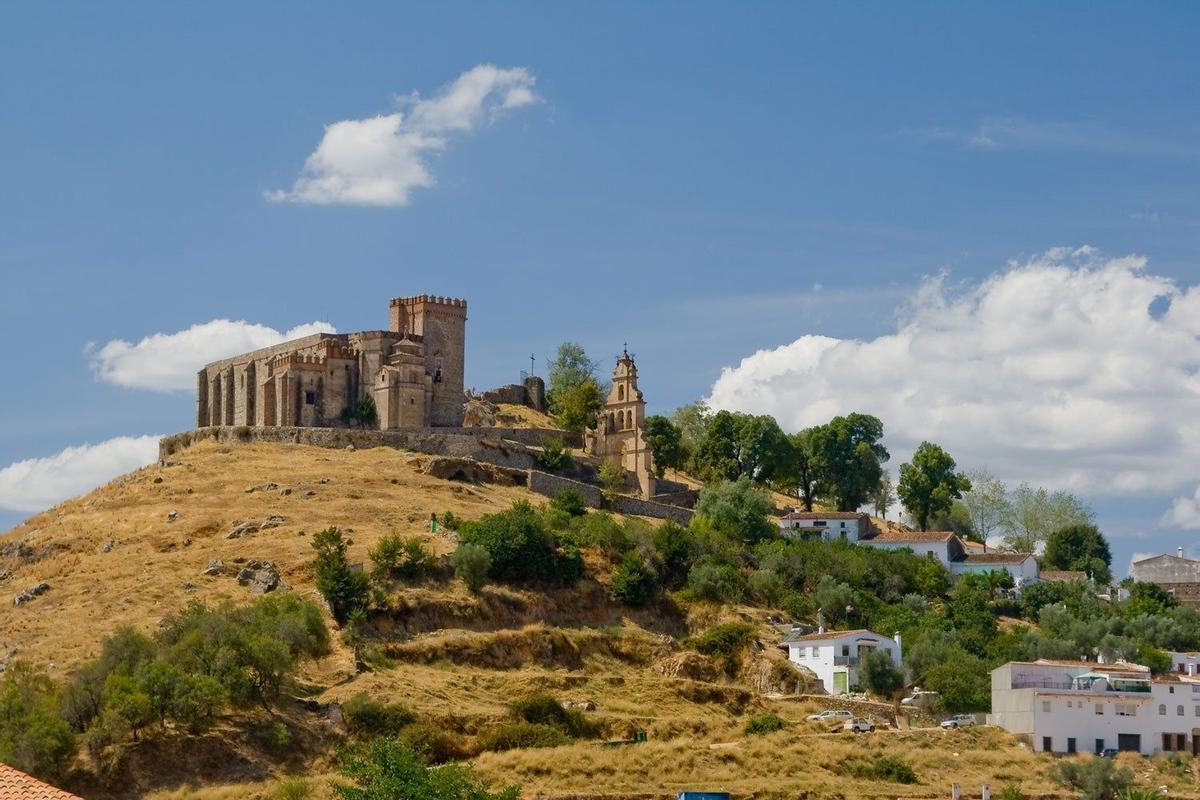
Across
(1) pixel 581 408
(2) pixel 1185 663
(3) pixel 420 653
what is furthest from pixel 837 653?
(1) pixel 581 408

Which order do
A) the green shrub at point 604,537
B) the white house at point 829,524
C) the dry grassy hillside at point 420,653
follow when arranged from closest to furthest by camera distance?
1. the dry grassy hillside at point 420,653
2. the green shrub at point 604,537
3. the white house at point 829,524

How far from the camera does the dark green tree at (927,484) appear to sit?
90000 mm

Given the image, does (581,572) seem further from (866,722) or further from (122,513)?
(122,513)

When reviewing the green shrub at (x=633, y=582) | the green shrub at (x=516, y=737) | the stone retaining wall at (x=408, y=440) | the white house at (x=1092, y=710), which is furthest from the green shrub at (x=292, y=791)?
the stone retaining wall at (x=408, y=440)

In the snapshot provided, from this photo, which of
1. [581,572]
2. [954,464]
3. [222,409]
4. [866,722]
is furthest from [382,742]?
[954,464]

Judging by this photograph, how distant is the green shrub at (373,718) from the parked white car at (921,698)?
1738 cm

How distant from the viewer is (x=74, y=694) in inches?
1877

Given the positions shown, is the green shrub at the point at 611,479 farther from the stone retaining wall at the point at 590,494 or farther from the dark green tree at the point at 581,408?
the dark green tree at the point at 581,408

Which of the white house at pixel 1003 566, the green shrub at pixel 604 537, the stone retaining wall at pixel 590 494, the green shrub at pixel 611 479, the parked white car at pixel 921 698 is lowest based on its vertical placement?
the parked white car at pixel 921 698

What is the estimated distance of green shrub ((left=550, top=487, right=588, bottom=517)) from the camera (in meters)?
70.9

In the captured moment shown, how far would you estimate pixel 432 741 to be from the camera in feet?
161

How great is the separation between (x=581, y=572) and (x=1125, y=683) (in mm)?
18770

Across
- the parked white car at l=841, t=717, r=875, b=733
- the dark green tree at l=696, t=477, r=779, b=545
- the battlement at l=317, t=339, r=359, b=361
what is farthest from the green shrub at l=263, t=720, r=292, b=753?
the battlement at l=317, t=339, r=359, b=361

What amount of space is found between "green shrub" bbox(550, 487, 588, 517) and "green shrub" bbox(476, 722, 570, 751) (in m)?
20.0
